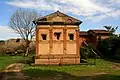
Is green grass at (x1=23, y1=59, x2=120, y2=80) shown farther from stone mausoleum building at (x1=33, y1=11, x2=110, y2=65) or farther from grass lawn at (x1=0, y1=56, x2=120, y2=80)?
stone mausoleum building at (x1=33, y1=11, x2=110, y2=65)

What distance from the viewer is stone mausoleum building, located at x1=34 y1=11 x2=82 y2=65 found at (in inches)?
1355

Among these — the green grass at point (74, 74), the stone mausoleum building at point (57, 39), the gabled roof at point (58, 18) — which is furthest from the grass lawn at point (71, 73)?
A: the gabled roof at point (58, 18)

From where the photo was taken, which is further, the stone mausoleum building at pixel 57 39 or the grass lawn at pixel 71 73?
the stone mausoleum building at pixel 57 39

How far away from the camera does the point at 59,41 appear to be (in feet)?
115

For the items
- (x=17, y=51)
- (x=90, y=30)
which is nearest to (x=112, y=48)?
(x=90, y=30)

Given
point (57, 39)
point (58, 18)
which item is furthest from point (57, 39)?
point (58, 18)

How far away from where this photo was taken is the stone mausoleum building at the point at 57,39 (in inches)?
1355

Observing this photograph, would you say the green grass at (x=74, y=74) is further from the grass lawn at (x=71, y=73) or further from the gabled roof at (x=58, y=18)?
the gabled roof at (x=58, y=18)

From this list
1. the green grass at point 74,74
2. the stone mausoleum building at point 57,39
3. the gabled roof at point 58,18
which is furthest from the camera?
the gabled roof at point 58,18

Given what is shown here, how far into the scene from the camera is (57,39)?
35094 millimetres

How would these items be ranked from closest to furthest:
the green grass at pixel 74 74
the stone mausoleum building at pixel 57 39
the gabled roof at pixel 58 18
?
the green grass at pixel 74 74 → the stone mausoleum building at pixel 57 39 → the gabled roof at pixel 58 18

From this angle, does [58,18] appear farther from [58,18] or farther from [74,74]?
[74,74]

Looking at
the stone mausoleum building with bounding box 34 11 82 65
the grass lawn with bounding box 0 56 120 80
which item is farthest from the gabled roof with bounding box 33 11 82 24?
the grass lawn with bounding box 0 56 120 80

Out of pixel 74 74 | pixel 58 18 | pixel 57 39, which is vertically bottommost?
pixel 74 74
